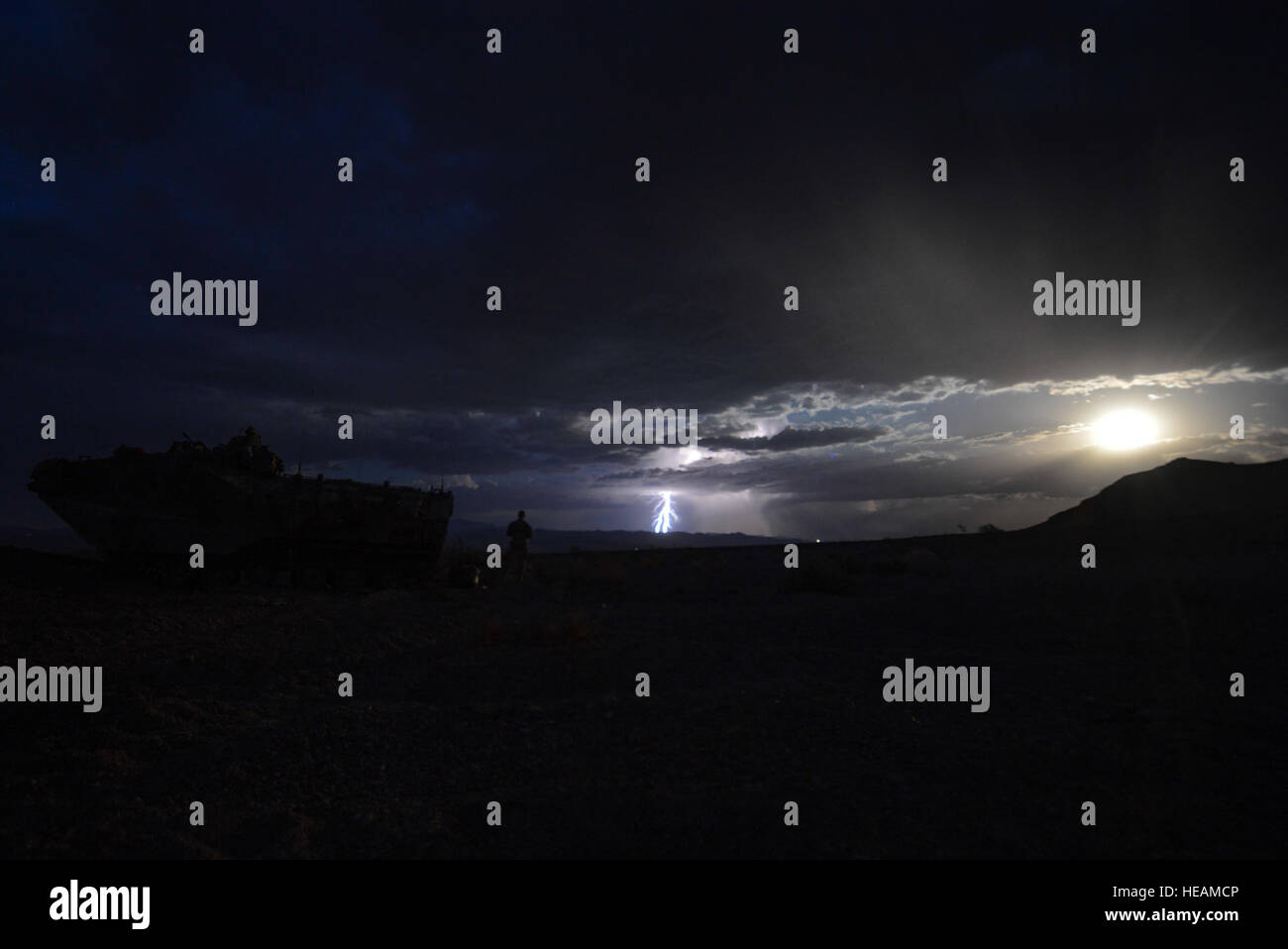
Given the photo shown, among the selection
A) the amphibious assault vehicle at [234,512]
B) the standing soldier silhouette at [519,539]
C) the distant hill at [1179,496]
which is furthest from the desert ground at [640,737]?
the distant hill at [1179,496]

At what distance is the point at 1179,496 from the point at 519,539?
2021 inches

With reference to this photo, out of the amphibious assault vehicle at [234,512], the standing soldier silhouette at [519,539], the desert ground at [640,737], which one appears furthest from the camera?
the standing soldier silhouette at [519,539]

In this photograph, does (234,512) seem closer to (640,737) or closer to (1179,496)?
(640,737)

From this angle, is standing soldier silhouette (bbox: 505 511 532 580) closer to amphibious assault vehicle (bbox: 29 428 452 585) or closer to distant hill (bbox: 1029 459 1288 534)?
amphibious assault vehicle (bbox: 29 428 452 585)

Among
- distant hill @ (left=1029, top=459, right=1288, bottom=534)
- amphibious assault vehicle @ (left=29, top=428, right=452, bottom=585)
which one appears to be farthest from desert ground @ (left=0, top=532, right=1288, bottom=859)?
distant hill @ (left=1029, top=459, right=1288, bottom=534)

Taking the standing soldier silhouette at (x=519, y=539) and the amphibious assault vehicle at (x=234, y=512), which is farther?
the standing soldier silhouette at (x=519, y=539)

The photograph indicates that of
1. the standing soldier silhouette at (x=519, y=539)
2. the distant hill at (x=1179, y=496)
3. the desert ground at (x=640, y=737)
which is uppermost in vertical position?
the distant hill at (x=1179, y=496)

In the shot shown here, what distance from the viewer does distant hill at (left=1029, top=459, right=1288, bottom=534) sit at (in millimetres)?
43312

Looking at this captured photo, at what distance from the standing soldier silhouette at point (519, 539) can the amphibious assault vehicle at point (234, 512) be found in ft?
10.3

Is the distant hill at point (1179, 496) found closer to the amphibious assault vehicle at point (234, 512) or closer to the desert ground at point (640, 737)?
the desert ground at point (640, 737)

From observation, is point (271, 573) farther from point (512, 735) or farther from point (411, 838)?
point (411, 838)

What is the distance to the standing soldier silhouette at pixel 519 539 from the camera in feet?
72.4
